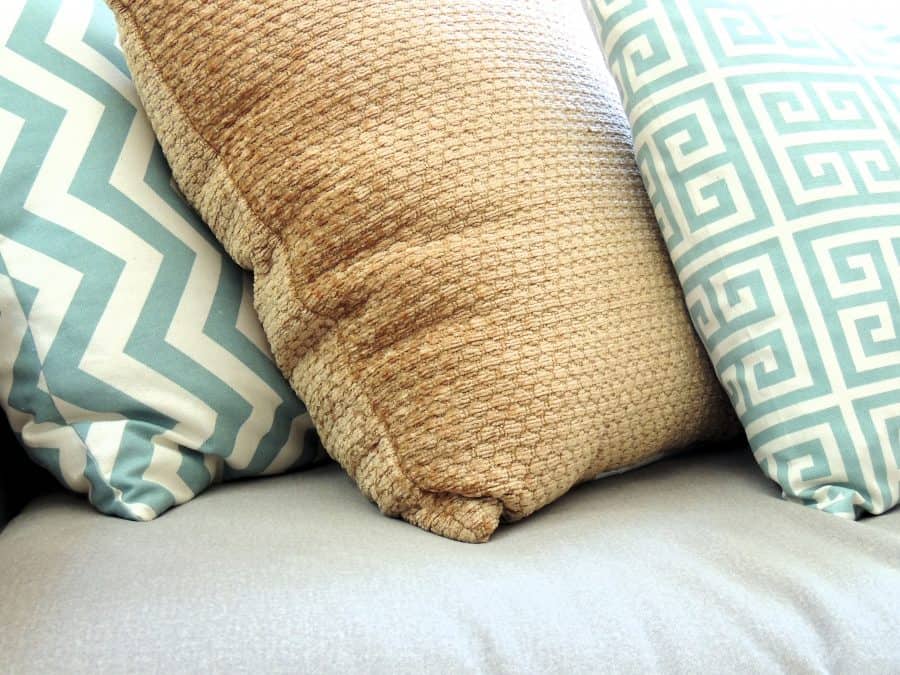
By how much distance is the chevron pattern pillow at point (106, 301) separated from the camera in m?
0.75

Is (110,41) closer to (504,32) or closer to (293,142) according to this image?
(293,142)

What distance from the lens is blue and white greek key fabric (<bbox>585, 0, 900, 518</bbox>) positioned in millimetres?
754

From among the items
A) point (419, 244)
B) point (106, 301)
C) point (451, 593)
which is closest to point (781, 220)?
point (419, 244)

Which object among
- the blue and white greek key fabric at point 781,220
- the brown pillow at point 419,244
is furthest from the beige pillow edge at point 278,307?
the blue and white greek key fabric at point 781,220

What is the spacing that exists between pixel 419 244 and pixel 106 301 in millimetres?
257

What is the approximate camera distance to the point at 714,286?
776 millimetres

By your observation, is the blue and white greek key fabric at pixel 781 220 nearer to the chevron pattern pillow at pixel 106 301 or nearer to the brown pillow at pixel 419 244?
the brown pillow at pixel 419 244

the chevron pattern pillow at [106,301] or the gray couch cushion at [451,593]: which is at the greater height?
the chevron pattern pillow at [106,301]

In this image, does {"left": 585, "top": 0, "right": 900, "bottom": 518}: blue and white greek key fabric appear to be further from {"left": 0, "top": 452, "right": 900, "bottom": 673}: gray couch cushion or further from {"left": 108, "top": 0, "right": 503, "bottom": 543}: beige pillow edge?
{"left": 108, "top": 0, "right": 503, "bottom": 543}: beige pillow edge

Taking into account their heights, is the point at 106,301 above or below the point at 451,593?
above

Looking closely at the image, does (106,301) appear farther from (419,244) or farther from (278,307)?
(419,244)

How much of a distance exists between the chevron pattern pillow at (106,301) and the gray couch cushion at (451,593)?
0.20ft

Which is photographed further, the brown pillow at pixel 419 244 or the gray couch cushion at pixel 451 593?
the brown pillow at pixel 419 244

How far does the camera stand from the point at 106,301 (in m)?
0.77
